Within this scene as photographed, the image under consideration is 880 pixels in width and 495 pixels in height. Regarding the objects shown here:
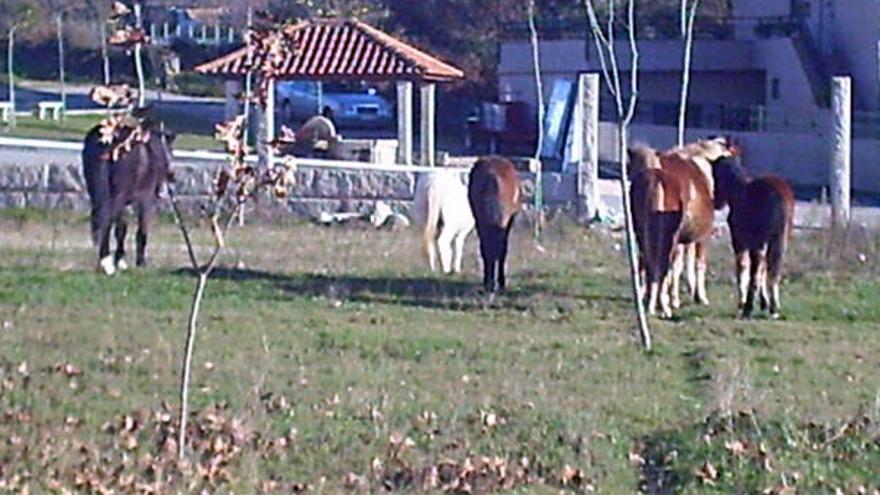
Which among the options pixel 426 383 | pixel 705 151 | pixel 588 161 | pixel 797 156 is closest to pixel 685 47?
pixel 705 151

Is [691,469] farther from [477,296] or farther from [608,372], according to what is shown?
[477,296]

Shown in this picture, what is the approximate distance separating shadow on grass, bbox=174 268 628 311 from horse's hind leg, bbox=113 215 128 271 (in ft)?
2.76

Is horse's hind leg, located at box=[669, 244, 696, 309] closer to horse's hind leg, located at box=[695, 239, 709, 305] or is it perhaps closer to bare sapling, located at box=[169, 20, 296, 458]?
horse's hind leg, located at box=[695, 239, 709, 305]

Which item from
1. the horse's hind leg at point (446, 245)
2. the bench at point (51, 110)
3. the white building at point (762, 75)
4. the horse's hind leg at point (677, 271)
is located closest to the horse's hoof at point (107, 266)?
the horse's hind leg at point (446, 245)

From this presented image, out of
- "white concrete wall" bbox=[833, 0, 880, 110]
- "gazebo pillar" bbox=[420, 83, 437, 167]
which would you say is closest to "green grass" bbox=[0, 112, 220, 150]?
"gazebo pillar" bbox=[420, 83, 437, 167]

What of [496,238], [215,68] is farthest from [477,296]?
[215,68]

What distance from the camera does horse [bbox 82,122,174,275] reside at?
72.3ft

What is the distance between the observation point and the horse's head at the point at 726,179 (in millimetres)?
20391

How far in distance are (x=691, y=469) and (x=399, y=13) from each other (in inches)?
2035

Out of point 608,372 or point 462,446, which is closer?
point 462,446

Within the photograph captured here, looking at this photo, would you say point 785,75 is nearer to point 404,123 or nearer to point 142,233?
point 404,123

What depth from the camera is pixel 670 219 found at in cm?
1917

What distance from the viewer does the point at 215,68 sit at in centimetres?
3378

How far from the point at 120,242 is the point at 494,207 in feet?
14.2
